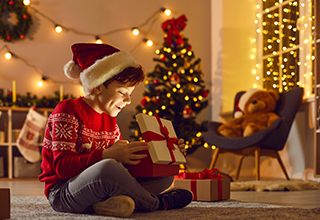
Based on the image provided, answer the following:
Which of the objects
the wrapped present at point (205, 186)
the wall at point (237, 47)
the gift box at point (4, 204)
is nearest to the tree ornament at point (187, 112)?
the wall at point (237, 47)

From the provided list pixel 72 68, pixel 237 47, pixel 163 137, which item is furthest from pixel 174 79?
pixel 163 137

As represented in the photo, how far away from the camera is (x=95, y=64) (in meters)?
1.40

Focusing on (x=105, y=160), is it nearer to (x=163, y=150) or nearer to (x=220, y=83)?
(x=163, y=150)

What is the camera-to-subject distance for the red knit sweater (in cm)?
124

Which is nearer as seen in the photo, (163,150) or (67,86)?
(163,150)

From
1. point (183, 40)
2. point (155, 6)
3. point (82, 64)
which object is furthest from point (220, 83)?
point (82, 64)

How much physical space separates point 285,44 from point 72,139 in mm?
3303

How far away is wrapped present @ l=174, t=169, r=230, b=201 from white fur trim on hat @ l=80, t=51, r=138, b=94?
646 mm

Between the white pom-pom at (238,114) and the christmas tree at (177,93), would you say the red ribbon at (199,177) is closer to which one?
the white pom-pom at (238,114)

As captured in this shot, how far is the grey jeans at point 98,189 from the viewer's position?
3.92ft

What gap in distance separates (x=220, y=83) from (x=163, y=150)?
3373 millimetres

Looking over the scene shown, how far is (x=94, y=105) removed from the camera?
1.41 m

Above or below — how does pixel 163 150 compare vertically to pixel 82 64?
below

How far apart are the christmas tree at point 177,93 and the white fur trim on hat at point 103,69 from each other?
2.52 m
